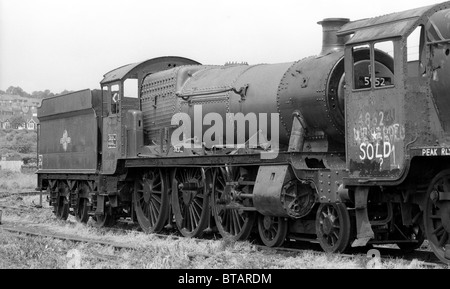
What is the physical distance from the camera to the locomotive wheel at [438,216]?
34.9 feet

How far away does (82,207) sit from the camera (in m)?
20.8

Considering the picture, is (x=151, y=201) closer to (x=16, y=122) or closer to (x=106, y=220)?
(x=106, y=220)

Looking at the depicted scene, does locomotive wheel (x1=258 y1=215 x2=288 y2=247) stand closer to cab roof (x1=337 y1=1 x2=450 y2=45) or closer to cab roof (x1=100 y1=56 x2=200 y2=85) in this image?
cab roof (x1=337 y1=1 x2=450 y2=45)

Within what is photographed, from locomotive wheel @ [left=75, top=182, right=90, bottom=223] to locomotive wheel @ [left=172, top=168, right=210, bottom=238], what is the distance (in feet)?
13.9

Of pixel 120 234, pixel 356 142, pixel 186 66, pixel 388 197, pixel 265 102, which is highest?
pixel 186 66

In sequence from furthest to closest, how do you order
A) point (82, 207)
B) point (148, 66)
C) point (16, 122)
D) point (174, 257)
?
1. point (16, 122)
2. point (82, 207)
3. point (148, 66)
4. point (174, 257)

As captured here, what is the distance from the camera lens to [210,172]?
15406 millimetres

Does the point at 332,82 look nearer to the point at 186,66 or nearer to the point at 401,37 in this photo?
the point at 401,37

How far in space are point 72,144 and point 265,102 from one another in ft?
27.2

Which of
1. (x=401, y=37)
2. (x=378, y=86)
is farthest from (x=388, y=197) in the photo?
(x=401, y=37)

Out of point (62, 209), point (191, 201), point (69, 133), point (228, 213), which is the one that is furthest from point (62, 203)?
point (228, 213)

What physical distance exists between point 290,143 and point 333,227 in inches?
71.4

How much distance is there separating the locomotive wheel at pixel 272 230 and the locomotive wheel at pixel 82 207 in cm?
724

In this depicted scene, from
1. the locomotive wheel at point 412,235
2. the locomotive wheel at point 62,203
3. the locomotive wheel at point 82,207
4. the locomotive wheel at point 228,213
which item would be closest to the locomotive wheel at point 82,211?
the locomotive wheel at point 82,207
